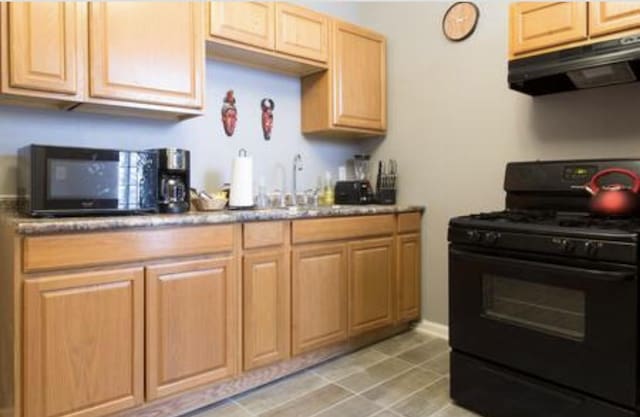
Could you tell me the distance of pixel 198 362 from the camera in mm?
1980

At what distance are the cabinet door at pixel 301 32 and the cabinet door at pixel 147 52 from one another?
1.76 ft

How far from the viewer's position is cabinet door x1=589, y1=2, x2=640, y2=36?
1.85 metres

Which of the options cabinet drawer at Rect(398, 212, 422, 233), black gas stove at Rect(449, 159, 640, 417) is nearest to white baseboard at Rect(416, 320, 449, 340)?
cabinet drawer at Rect(398, 212, 422, 233)

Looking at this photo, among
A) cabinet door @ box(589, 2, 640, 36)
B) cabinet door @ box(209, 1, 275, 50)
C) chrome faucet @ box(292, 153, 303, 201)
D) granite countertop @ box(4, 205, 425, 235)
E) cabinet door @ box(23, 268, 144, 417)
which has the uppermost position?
cabinet door @ box(209, 1, 275, 50)

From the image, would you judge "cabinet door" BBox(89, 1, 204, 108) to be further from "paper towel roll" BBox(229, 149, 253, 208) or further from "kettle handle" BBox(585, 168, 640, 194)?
"kettle handle" BBox(585, 168, 640, 194)

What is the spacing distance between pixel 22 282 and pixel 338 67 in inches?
85.4

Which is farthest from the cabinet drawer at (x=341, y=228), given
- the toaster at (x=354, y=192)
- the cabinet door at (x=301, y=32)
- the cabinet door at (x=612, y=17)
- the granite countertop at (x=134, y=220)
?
the cabinet door at (x=612, y=17)

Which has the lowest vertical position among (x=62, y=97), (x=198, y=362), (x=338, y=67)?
(x=198, y=362)

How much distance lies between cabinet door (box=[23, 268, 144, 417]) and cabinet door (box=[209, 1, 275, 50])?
1347 millimetres

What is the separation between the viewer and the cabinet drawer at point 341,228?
7.79 ft

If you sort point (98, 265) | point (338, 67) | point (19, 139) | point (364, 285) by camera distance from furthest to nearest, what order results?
point (338, 67) → point (364, 285) → point (19, 139) → point (98, 265)

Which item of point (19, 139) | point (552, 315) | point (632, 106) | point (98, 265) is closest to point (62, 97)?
point (19, 139)

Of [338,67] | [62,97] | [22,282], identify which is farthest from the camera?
[338,67]

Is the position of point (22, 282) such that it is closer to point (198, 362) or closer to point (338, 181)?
point (198, 362)
